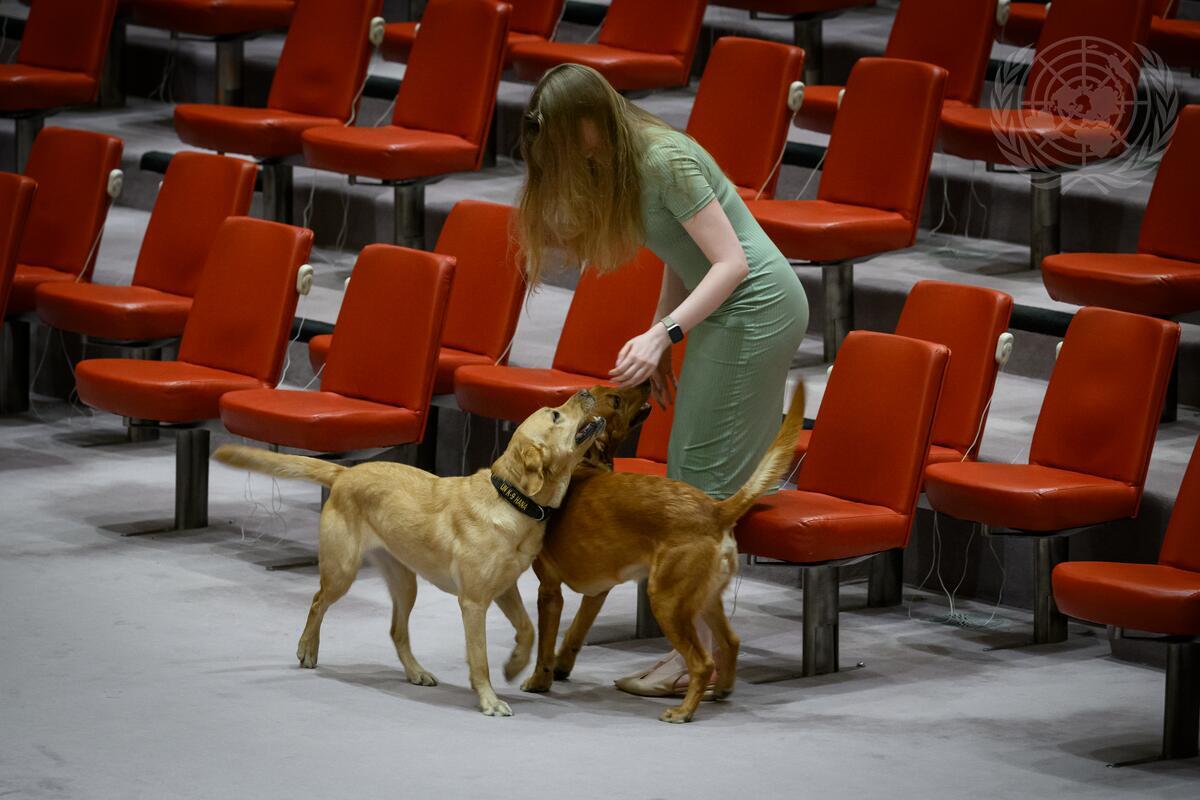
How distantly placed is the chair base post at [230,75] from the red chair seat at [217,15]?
0.14m

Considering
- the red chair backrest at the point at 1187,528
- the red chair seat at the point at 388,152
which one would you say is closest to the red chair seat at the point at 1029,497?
the red chair backrest at the point at 1187,528

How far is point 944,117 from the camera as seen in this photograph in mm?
5785

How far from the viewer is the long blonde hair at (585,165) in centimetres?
359

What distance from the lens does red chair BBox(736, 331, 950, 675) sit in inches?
156

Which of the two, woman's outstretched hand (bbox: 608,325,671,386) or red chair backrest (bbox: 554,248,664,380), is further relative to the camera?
red chair backrest (bbox: 554,248,664,380)

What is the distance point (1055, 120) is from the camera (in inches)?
223

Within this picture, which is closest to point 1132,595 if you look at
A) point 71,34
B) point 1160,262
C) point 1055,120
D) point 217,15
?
point 1160,262

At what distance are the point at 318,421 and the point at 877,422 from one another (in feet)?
4.48

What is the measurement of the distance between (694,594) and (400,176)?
8.80ft

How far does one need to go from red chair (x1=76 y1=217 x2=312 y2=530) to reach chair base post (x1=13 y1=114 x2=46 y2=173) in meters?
2.16

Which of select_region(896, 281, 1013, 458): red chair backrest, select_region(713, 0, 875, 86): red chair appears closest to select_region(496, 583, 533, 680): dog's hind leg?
select_region(896, 281, 1013, 458): red chair backrest

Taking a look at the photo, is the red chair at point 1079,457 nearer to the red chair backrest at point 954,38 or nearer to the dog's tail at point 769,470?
the dog's tail at point 769,470

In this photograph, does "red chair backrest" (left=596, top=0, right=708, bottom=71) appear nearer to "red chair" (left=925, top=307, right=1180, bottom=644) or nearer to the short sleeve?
"red chair" (left=925, top=307, right=1180, bottom=644)

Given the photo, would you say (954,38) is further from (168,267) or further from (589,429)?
(589,429)
